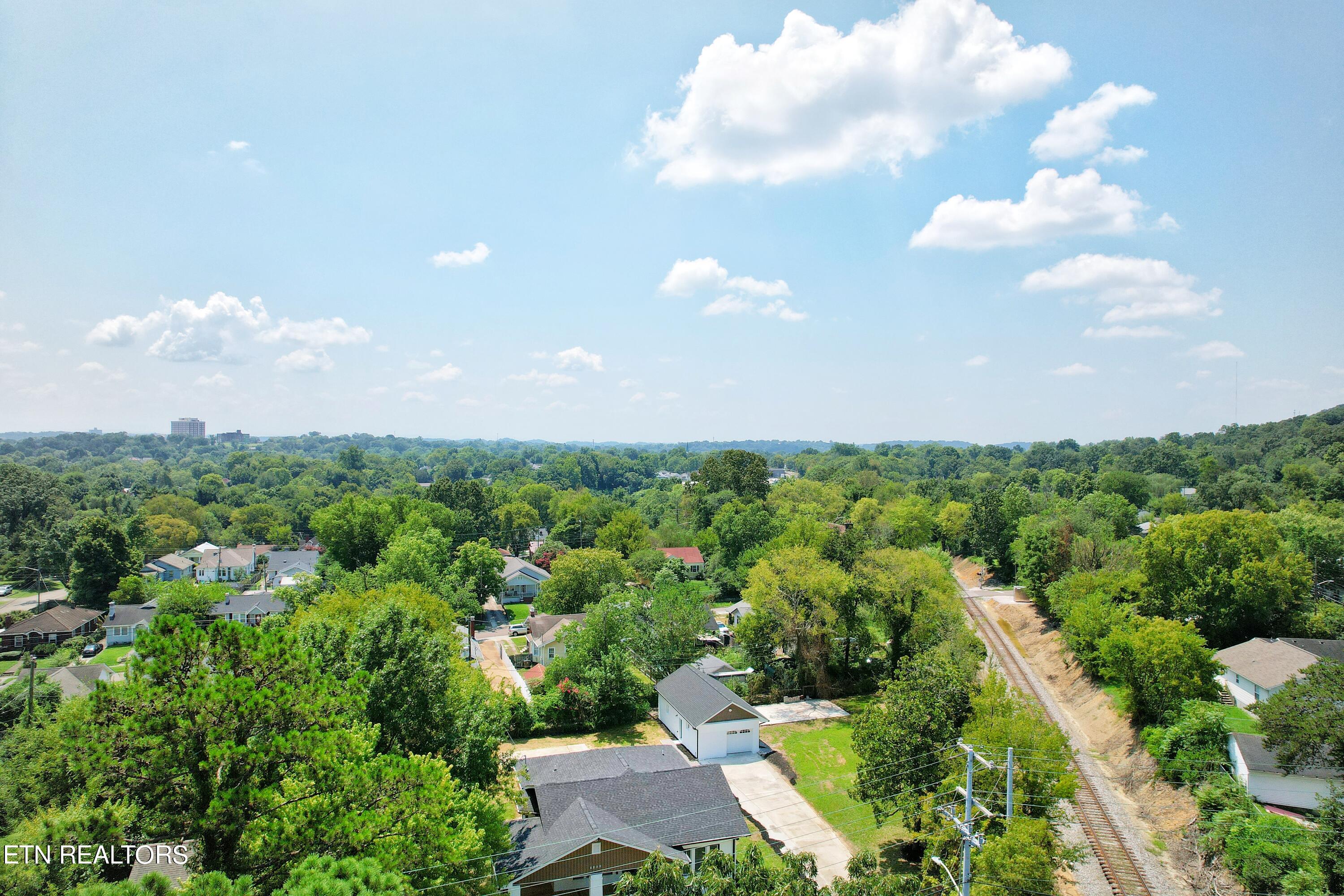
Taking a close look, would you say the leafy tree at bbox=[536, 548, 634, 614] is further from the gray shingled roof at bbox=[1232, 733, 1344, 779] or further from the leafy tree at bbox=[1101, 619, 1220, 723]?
the gray shingled roof at bbox=[1232, 733, 1344, 779]

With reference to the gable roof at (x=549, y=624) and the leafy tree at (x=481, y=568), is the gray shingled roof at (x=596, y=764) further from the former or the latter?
the leafy tree at (x=481, y=568)

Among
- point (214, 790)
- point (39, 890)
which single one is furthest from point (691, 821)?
point (39, 890)

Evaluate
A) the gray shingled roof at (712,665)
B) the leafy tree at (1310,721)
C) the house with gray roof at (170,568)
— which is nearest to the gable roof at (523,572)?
the gray shingled roof at (712,665)

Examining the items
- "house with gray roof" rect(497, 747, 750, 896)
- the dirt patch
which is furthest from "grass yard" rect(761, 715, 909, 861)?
the dirt patch

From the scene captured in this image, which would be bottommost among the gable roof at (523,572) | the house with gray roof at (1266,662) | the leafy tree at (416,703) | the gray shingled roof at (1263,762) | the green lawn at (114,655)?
the green lawn at (114,655)

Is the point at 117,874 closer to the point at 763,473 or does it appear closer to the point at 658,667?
the point at 658,667
